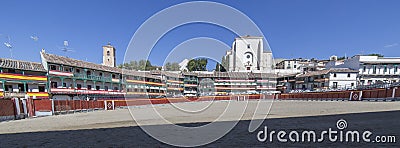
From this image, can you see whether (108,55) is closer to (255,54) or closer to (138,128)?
(255,54)

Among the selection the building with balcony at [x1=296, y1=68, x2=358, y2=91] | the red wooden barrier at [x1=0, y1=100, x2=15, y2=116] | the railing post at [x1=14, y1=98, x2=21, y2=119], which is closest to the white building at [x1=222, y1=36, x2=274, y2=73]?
the building with balcony at [x1=296, y1=68, x2=358, y2=91]

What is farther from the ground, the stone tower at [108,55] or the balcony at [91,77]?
the stone tower at [108,55]

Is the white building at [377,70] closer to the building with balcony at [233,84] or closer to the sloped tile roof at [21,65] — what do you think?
the building with balcony at [233,84]

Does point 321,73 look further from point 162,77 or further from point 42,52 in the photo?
point 42,52

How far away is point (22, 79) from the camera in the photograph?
1240 inches

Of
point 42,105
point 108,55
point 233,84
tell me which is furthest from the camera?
point 108,55

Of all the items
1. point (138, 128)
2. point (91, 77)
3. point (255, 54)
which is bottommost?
point (138, 128)

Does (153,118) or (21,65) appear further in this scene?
(21,65)

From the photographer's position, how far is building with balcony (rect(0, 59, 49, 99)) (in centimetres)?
2967

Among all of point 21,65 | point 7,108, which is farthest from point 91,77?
point 7,108

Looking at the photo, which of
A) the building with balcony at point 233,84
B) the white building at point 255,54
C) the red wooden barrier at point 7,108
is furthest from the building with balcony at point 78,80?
the white building at point 255,54

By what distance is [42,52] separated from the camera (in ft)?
124

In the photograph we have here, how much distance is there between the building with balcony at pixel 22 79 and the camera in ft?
97.3

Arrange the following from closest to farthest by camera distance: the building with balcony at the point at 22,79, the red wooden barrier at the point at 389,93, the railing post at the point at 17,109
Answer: the railing post at the point at 17,109
the red wooden barrier at the point at 389,93
the building with balcony at the point at 22,79
